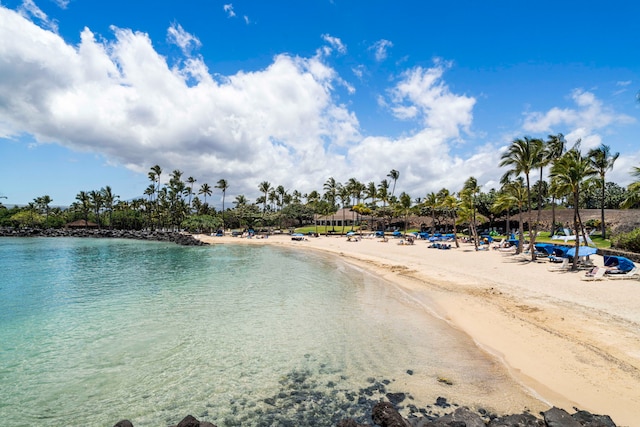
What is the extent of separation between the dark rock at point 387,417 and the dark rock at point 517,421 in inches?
69.5

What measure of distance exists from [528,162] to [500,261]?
27.5ft

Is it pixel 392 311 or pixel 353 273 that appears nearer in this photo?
pixel 392 311

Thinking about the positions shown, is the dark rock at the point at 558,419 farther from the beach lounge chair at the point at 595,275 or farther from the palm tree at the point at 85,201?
the palm tree at the point at 85,201

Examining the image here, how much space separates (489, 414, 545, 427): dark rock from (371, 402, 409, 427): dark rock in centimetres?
177

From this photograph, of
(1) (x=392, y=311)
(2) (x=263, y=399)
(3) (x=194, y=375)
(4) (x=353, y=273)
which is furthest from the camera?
(4) (x=353, y=273)

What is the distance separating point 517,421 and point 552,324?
702 centimetres

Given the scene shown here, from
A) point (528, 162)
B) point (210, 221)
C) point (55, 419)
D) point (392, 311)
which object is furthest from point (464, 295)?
point (210, 221)

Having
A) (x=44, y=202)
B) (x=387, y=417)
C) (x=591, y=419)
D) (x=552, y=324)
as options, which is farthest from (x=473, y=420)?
(x=44, y=202)

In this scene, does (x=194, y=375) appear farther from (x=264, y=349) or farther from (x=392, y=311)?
(x=392, y=311)

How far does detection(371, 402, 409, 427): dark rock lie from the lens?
6.02 metres

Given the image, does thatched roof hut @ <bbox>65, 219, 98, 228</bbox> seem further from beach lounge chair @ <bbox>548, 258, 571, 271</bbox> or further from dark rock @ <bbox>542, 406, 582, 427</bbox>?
dark rock @ <bbox>542, 406, 582, 427</bbox>

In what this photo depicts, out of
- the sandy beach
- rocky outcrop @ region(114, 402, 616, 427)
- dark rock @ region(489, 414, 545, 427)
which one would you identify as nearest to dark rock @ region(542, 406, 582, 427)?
rocky outcrop @ region(114, 402, 616, 427)

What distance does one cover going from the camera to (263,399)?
25.2 feet

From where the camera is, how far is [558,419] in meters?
5.89
